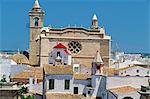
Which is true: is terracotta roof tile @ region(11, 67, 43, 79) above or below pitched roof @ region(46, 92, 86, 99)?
above

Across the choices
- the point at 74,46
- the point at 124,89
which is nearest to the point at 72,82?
the point at 124,89

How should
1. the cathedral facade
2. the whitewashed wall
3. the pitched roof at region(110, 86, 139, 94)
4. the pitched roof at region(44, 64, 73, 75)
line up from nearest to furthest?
the pitched roof at region(110, 86, 139, 94)
the whitewashed wall
the pitched roof at region(44, 64, 73, 75)
the cathedral facade

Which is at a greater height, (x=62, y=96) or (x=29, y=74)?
(x=29, y=74)

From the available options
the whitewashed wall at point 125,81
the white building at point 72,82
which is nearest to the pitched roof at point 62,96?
the white building at point 72,82

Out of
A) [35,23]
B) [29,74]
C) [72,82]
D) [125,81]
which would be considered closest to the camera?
[125,81]

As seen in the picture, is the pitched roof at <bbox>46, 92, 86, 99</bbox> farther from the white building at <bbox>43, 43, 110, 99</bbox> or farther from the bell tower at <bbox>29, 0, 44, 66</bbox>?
the bell tower at <bbox>29, 0, 44, 66</bbox>

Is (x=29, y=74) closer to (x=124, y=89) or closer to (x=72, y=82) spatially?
(x=72, y=82)

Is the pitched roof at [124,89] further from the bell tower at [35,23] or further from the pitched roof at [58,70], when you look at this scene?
the bell tower at [35,23]

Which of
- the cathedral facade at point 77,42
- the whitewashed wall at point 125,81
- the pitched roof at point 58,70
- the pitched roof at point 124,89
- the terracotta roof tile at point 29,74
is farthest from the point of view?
the cathedral facade at point 77,42

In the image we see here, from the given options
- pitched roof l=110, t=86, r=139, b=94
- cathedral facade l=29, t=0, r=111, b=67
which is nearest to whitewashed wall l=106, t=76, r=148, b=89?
pitched roof l=110, t=86, r=139, b=94

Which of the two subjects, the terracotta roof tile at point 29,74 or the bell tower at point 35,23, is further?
the bell tower at point 35,23

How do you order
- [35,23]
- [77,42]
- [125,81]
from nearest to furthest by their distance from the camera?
[125,81] < [77,42] < [35,23]

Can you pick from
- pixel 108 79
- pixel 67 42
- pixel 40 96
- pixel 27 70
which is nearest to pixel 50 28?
pixel 67 42

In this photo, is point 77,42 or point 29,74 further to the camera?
point 77,42
